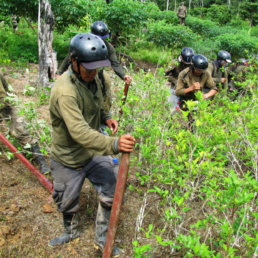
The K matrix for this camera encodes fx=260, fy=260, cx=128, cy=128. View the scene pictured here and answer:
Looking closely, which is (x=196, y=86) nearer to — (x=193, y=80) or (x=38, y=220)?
(x=193, y=80)

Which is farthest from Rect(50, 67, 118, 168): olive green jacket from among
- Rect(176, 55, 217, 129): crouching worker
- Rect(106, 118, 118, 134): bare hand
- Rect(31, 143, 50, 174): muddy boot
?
Rect(176, 55, 217, 129): crouching worker

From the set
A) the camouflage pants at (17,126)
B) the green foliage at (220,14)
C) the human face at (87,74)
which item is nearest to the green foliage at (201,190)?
the human face at (87,74)

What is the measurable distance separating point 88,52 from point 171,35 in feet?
44.7

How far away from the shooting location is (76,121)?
7.50ft

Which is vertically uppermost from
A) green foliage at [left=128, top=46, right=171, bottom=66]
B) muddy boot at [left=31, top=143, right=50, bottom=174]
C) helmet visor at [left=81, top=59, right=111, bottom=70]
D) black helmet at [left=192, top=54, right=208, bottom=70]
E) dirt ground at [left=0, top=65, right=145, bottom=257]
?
helmet visor at [left=81, top=59, right=111, bottom=70]

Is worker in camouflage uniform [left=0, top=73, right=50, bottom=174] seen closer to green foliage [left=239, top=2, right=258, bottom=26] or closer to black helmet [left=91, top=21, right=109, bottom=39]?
black helmet [left=91, top=21, right=109, bottom=39]

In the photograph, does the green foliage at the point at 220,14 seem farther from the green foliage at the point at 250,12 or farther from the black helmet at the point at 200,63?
the black helmet at the point at 200,63

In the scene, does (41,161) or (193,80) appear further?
(193,80)

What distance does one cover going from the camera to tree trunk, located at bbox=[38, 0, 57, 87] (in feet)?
22.1

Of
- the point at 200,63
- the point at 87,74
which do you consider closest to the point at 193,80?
the point at 200,63

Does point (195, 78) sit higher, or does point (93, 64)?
point (93, 64)

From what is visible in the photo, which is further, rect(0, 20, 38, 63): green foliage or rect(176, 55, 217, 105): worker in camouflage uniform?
rect(0, 20, 38, 63): green foliage

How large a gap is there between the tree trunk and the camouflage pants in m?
2.91

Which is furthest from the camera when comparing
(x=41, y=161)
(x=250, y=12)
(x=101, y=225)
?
(x=250, y=12)
